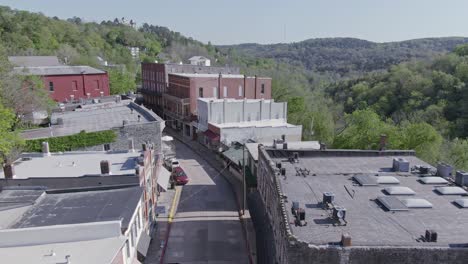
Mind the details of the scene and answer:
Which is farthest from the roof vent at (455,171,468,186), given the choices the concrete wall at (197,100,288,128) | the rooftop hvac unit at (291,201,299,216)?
the concrete wall at (197,100,288,128)

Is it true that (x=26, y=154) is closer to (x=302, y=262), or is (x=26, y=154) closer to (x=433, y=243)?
Answer: (x=302, y=262)

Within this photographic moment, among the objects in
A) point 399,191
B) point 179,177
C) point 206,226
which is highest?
point 399,191

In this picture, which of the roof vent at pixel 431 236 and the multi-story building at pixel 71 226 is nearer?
the roof vent at pixel 431 236

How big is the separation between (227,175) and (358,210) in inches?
853

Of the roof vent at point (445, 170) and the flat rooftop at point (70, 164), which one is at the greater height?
the roof vent at point (445, 170)

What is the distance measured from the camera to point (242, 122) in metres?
45.3

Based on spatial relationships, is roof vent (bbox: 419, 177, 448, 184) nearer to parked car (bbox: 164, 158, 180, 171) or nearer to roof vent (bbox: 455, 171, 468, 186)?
roof vent (bbox: 455, 171, 468, 186)

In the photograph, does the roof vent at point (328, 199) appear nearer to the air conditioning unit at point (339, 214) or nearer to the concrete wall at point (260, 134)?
the air conditioning unit at point (339, 214)

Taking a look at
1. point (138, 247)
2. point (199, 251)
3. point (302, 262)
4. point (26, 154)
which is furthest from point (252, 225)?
point (26, 154)

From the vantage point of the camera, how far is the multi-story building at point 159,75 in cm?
6100

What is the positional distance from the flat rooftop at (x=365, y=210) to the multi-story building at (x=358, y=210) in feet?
0.12

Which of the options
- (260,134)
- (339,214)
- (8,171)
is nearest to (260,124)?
(260,134)

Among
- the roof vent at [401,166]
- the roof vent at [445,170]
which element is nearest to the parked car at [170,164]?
the roof vent at [401,166]

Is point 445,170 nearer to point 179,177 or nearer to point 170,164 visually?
point 179,177
